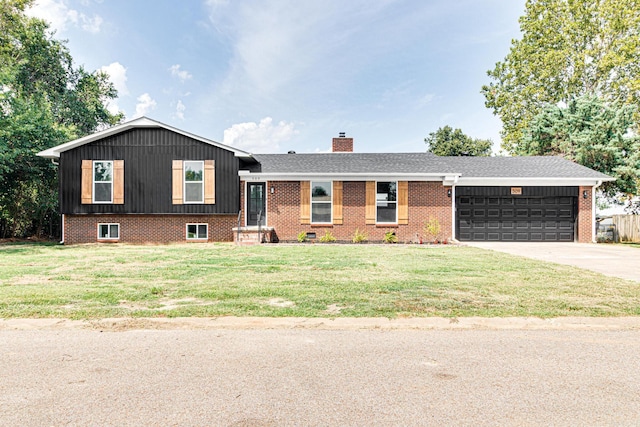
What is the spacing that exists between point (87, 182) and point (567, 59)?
3065 centimetres

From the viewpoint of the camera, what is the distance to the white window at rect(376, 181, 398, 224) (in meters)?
15.2

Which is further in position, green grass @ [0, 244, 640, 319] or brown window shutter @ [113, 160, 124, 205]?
brown window shutter @ [113, 160, 124, 205]

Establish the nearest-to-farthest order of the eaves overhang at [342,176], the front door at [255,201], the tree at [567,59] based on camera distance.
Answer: the eaves overhang at [342,176]
the front door at [255,201]
the tree at [567,59]

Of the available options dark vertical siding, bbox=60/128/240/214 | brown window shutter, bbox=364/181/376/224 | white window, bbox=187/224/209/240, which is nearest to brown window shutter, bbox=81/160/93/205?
dark vertical siding, bbox=60/128/240/214

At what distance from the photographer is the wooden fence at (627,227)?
17.8 m

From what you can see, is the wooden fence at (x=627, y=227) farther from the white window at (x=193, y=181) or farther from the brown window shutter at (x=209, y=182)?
the white window at (x=193, y=181)

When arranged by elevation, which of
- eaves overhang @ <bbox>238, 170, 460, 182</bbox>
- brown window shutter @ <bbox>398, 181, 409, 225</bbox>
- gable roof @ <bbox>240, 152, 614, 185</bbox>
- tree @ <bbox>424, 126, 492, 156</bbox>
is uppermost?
tree @ <bbox>424, 126, 492, 156</bbox>

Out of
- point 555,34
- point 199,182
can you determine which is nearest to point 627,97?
point 555,34

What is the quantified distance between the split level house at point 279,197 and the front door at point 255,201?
4.9 inches

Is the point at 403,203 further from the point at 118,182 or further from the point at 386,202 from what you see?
the point at 118,182

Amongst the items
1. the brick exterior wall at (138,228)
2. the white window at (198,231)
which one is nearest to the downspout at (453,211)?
the brick exterior wall at (138,228)

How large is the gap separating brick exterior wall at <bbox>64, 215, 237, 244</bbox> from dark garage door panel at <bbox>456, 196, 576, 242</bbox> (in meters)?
10.5

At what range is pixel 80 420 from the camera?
2238 mm

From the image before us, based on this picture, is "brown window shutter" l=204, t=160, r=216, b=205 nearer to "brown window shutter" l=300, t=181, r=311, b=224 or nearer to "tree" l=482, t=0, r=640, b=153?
"brown window shutter" l=300, t=181, r=311, b=224
